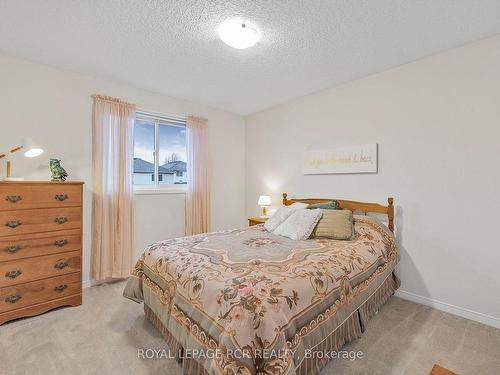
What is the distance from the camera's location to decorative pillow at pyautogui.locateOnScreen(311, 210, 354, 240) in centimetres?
242

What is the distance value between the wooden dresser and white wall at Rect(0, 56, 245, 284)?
50 centimetres

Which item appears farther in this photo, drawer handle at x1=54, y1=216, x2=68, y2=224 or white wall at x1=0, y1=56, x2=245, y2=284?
white wall at x1=0, y1=56, x2=245, y2=284

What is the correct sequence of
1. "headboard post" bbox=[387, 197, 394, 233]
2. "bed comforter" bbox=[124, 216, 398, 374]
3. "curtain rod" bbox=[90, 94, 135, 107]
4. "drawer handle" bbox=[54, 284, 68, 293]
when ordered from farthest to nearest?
1. "curtain rod" bbox=[90, 94, 135, 107]
2. "headboard post" bbox=[387, 197, 394, 233]
3. "drawer handle" bbox=[54, 284, 68, 293]
4. "bed comforter" bbox=[124, 216, 398, 374]

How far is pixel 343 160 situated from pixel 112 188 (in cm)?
296

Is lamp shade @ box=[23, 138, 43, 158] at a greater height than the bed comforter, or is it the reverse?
lamp shade @ box=[23, 138, 43, 158]

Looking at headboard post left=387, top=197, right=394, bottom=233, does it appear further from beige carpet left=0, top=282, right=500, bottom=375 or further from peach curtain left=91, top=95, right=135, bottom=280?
peach curtain left=91, top=95, right=135, bottom=280

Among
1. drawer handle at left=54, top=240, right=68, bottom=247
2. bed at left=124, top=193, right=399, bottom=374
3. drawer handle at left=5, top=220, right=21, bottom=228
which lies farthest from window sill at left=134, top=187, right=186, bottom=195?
bed at left=124, top=193, right=399, bottom=374

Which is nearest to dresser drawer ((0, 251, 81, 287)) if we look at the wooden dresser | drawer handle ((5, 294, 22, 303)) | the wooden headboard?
the wooden dresser

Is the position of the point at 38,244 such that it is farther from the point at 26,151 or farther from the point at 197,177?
the point at 197,177

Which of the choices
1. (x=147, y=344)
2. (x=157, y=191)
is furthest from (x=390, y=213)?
(x=157, y=191)

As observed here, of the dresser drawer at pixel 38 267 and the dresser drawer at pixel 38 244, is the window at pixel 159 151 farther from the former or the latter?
the dresser drawer at pixel 38 267

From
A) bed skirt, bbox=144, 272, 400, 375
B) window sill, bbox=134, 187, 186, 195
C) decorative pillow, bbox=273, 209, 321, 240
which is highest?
window sill, bbox=134, 187, 186, 195

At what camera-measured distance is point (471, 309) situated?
226cm

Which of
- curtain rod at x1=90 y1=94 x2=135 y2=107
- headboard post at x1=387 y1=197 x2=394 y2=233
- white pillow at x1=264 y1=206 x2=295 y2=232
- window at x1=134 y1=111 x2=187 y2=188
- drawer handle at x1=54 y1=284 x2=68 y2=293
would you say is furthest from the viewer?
window at x1=134 y1=111 x2=187 y2=188
